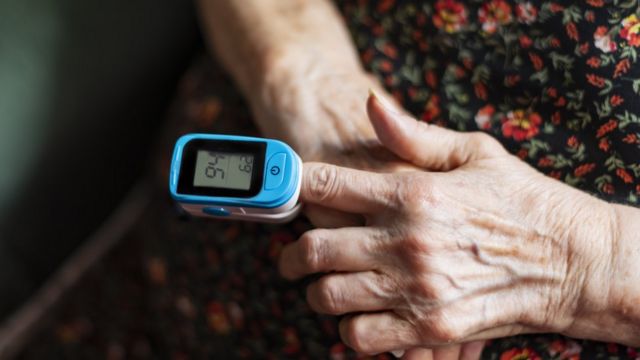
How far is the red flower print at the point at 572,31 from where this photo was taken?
865 millimetres

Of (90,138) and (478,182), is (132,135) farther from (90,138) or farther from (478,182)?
(478,182)

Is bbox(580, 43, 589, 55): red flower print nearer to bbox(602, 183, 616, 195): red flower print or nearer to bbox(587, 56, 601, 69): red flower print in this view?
bbox(587, 56, 601, 69): red flower print

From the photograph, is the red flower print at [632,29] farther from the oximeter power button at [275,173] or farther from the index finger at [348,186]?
the oximeter power button at [275,173]

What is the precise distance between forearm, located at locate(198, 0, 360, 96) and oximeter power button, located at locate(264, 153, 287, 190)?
30cm

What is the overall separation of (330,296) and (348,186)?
0.15m

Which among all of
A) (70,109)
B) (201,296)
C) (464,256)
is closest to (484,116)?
(464,256)

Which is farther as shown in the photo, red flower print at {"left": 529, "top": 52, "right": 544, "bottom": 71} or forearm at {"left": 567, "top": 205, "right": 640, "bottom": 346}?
red flower print at {"left": 529, "top": 52, "right": 544, "bottom": 71}

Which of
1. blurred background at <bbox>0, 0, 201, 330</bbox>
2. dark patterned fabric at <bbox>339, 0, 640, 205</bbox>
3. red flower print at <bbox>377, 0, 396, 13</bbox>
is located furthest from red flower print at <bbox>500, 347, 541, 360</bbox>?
blurred background at <bbox>0, 0, 201, 330</bbox>

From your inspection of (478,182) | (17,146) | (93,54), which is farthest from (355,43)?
(17,146)

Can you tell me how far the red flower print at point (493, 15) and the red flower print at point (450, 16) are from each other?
29 mm

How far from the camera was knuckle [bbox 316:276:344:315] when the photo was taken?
805 millimetres

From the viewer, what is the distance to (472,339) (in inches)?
32.4

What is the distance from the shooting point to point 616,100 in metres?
0.84

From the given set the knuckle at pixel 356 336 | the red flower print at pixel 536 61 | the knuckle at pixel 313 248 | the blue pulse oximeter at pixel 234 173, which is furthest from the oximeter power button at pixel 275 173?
the red flower print at pixel 536 61
